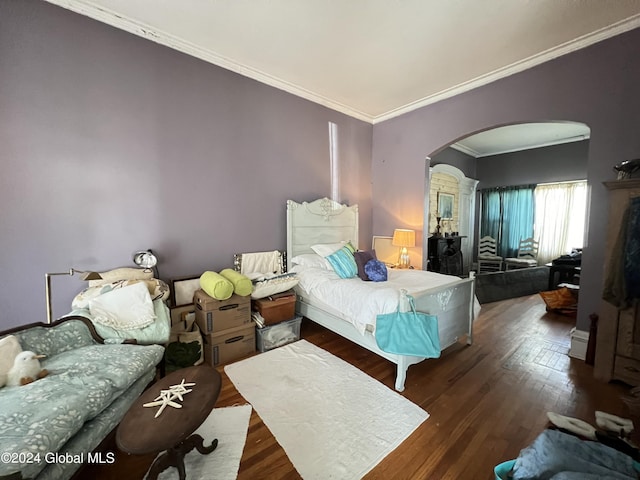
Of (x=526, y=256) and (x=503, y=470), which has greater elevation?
(x=526, y=256)

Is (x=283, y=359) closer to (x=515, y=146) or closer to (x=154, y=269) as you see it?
(x=154, y=269)

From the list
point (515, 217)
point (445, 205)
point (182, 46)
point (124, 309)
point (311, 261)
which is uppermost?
point (182, 46)

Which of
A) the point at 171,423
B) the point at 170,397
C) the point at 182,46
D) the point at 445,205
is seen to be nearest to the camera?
the point at 171,423

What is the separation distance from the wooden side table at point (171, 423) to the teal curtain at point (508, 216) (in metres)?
7.08

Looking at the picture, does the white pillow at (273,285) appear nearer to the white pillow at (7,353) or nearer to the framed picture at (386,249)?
the white pillow at (7,353)

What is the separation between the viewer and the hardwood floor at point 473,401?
Result: 4.53 feet

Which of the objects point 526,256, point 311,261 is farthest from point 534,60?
point 526,256

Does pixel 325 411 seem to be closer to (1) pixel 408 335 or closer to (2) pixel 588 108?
(1) pixel 408 335

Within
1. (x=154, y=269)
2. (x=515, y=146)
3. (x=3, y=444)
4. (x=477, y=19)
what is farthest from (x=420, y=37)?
(x=515, y=146)

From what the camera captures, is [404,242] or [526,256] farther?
[526,256]

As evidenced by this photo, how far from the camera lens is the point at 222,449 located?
146 centimetres

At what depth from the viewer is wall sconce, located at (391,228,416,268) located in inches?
146

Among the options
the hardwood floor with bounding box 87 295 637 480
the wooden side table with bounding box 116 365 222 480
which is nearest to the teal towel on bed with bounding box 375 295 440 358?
the hardwood floor with bounding box 87 295 637 480

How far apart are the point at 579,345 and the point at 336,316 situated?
2473 millimetres
